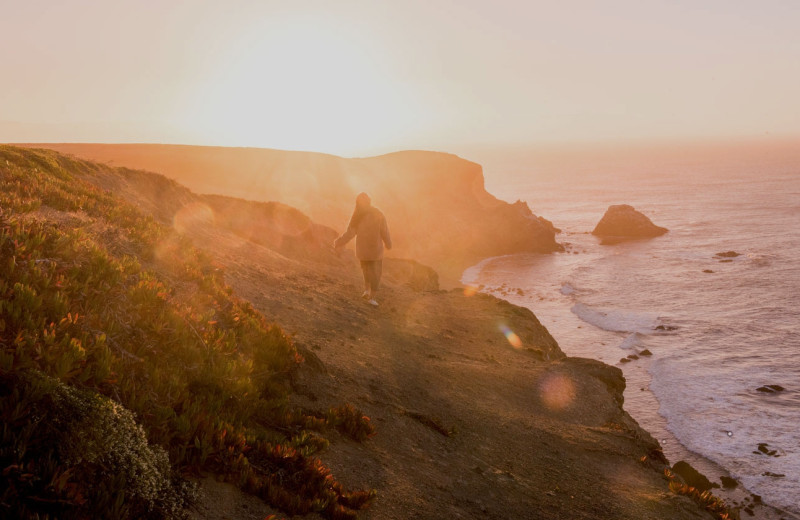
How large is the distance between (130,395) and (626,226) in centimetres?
6937

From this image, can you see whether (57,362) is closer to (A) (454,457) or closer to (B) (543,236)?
(A) (454,457)

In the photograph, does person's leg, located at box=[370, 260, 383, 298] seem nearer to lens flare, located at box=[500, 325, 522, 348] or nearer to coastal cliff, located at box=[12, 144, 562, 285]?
lens flare, located at box=[500, 325, 522, 348]

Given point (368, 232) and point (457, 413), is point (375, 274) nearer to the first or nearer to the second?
point (368, 232)

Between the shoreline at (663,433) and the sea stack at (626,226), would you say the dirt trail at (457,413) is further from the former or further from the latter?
the sea stack at (626,226)

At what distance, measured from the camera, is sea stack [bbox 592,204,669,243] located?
63.9 m

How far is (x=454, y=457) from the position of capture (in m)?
6.53

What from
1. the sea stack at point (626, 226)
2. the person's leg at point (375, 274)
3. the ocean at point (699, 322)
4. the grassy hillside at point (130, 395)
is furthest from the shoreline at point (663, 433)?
the sea stack at point (626, 226)

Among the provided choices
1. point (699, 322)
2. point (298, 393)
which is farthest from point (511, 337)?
point (699, 322)

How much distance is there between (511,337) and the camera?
52.0 ft

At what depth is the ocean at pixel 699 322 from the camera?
16734 millimetres

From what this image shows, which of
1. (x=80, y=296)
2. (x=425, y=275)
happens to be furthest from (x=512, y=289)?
(x=80, y=296)

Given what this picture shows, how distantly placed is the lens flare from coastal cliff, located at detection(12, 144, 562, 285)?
3157 centimetres

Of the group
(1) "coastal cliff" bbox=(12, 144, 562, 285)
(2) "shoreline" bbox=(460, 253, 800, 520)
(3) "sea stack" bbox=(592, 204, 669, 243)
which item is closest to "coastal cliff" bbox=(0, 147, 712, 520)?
(2) "shoreline" bbox=(460, 253, 800, 520)

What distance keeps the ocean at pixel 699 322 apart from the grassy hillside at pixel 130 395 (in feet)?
51.4
